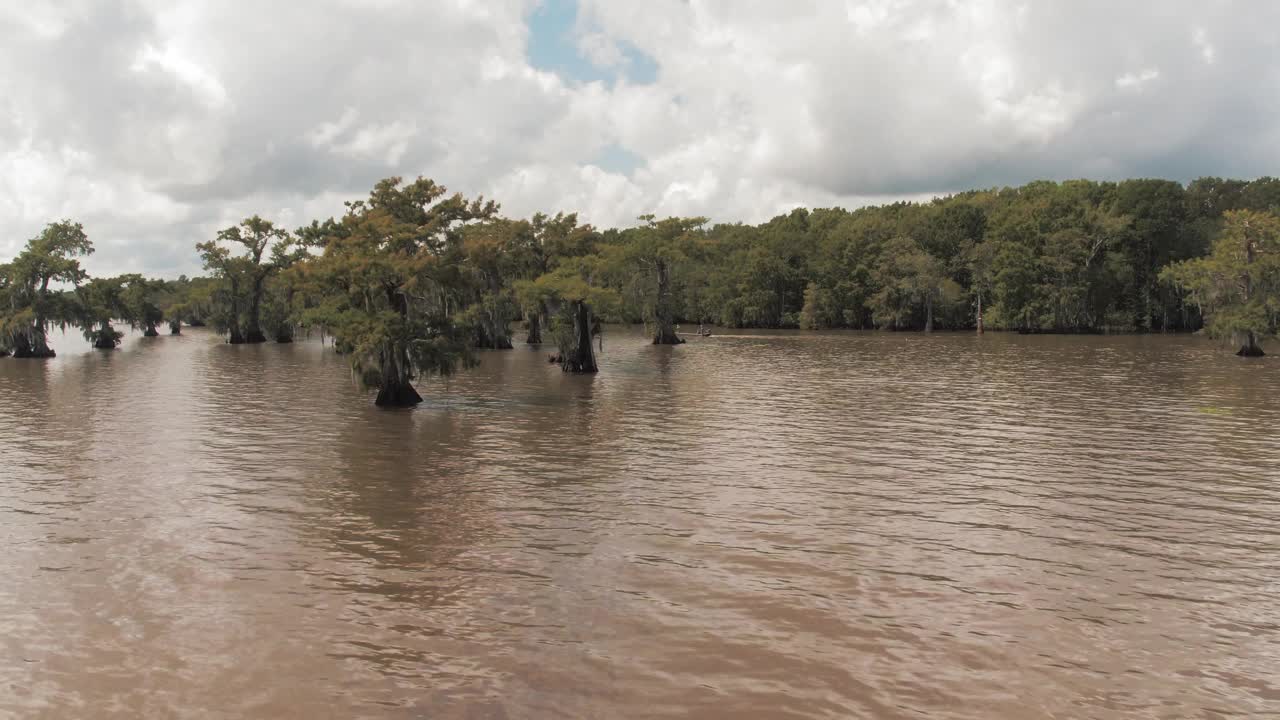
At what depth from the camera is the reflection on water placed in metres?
8.22

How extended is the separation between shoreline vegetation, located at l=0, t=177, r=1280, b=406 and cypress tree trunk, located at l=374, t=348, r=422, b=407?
3.1 inches

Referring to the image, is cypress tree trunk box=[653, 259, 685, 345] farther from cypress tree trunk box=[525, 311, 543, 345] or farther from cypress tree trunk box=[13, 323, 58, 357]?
cypress tree trunk box=[13, 323, 58, 357]

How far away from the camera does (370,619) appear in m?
9.96

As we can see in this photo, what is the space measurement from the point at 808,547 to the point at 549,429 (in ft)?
45.3

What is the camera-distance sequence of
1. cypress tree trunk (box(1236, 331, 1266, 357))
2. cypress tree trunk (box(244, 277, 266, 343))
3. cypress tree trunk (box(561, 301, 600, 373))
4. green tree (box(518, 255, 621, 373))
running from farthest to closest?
cypress tree trunk (box(244, 277, 266, 343)), cypress tree trunk (box(1236, 331, 1266, 357)), cypress tree trunk (box(561, 301, 600, 373)), green tree (box(518, 255, 621, 373))

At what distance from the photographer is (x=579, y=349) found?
47.0 metres

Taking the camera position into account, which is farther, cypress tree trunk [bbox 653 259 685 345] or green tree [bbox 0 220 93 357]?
cypress tree trunk [bbox 653 259 685 345]

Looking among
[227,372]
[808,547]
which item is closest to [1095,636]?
[808,547]

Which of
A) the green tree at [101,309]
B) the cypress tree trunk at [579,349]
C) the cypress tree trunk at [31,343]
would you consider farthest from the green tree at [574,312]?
the green tree at [101,309]

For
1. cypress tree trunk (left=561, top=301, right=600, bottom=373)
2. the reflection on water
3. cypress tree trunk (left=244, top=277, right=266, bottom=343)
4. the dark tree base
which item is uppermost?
cypress tree trunk (left=244, top=277, right=266, bottom=343)

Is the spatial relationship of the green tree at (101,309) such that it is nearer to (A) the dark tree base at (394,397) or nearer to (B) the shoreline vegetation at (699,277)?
(B) the shoreline vegetation at (699,277)

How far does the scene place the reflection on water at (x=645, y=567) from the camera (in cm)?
822

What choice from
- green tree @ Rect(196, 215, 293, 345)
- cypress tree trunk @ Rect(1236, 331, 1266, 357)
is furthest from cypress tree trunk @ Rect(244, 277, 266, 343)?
cypress tree trunk @ Rect(1236, 331, 1266, 357)

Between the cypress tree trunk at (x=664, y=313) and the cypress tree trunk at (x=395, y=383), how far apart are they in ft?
153
